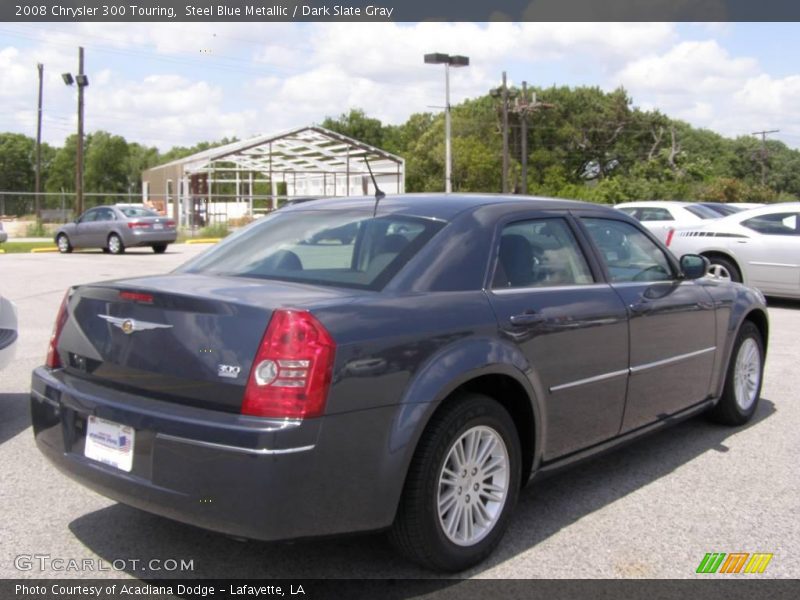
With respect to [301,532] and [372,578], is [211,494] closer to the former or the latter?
[301,532]

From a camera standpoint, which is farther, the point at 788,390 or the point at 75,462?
→ the point at 788,390

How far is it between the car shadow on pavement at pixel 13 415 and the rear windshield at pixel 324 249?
212 centimetres

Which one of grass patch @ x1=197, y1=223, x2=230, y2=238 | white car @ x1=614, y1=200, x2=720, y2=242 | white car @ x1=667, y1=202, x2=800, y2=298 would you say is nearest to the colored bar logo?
→ white car @ x1=667, y1=202, x2=800, y2=298

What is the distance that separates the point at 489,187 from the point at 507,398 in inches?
2522

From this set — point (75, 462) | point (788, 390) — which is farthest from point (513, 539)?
point (788, 390)

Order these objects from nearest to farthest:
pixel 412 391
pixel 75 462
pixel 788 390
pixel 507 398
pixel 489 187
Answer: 1. pixel 412 391
2. pixel 75 462
3. pixel 507 398
4. pixel 788 390
5. pixel 489 187

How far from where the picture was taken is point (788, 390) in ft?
23.1

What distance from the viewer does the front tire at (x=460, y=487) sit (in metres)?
3.31

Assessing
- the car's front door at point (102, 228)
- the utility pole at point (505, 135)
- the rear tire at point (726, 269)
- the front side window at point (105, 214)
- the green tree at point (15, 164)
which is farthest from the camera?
the green tree at point (15, 164)

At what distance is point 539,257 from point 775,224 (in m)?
9.64

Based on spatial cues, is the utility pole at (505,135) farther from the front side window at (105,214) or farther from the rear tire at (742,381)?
the rear tire at (742,381)

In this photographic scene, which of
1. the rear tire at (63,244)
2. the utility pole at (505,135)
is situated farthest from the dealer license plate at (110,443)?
the utility pole at (505,135)

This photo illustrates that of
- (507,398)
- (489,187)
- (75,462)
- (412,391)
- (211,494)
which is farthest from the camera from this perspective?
(489,187)

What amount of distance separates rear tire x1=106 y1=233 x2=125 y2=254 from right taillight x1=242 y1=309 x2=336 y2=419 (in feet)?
74.3
